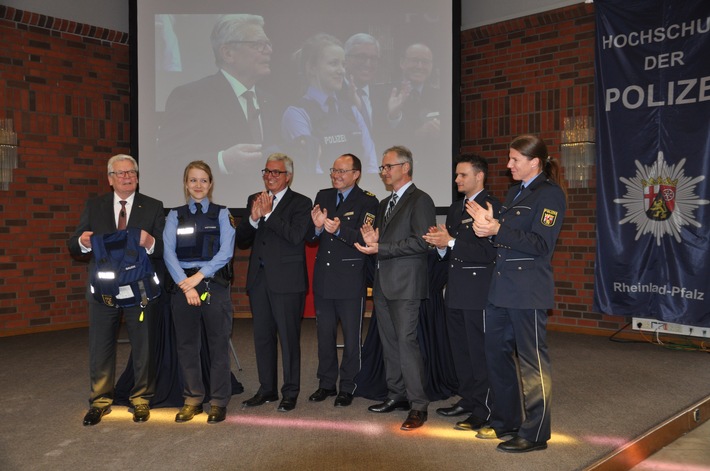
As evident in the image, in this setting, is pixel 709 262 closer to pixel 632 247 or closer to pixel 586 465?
pixel 632 247

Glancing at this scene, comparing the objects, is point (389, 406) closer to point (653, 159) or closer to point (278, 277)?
point (278, 277)

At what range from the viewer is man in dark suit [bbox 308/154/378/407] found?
4.68 metres

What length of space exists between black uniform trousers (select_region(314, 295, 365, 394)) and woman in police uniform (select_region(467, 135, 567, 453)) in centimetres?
117

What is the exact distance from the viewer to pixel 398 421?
4336 mm

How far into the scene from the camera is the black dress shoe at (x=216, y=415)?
14.0 ft

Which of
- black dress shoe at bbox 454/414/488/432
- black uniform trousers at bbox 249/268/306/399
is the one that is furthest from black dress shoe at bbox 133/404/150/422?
black dress shoe at bbox 454/414/488/432

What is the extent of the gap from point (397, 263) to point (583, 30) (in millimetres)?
4658

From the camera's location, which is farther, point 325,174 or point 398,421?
point 325,174

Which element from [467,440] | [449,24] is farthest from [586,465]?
[449,24]

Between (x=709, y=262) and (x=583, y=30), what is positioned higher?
(x=583, y=30)

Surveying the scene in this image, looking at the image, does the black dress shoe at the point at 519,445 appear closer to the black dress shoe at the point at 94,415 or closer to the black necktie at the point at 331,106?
the black dress shoe at the point at 94,415

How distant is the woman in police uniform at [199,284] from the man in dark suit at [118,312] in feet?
0.57

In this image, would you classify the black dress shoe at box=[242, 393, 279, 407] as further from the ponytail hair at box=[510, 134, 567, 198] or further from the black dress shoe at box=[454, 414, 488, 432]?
the ponytail hair at box=[510, 134, 567, 198]

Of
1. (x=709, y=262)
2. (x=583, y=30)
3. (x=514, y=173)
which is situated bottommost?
(x=709, y=262)
